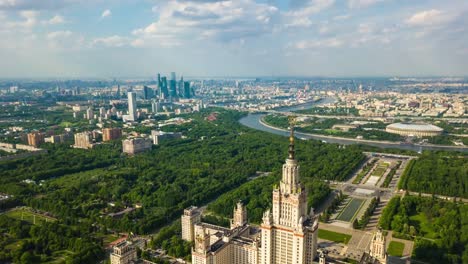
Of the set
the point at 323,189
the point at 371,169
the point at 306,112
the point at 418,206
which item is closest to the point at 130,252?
the point at 323,189

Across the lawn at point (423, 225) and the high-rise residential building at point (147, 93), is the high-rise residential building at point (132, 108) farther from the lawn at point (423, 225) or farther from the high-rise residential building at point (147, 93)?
the lawn at point (423, 225)

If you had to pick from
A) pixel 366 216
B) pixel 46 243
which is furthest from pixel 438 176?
pixel 46 243

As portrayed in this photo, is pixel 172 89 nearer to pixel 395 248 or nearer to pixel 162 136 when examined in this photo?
pixel 162 136

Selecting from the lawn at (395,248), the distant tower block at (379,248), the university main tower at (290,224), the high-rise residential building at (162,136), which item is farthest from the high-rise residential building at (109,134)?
the distant tower block at (379,248)

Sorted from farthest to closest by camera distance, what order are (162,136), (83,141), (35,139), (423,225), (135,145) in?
(162,136) < (83,141) < (35,139) < (135,145) < (423,225)

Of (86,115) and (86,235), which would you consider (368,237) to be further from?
(86,115)

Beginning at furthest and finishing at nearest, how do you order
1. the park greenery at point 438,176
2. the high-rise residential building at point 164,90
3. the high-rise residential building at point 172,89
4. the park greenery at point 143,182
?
the high-rise residential building at point 172,89, the high-rise residential building at point 164,90, the park greenery at point 438,176, the park greenery at point 143,182

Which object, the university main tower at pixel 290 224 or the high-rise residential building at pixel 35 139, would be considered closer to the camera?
the university main tower at pixel 290 224
